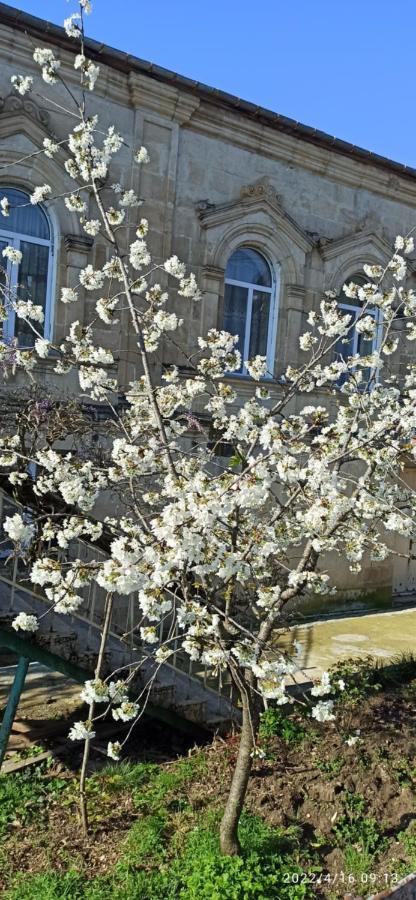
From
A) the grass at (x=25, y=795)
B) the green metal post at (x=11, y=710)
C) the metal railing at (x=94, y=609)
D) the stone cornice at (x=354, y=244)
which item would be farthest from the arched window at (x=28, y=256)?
the grass at (x=25, y=795)

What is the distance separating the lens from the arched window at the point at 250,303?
33.9 ft

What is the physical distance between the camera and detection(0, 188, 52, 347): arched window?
833 cm

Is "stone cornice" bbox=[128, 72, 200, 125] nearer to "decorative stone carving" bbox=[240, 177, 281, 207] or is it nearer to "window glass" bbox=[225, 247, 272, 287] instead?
"decorative stone carving" bbox=[240, 177, 281, 207]

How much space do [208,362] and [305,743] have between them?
11.0 ft

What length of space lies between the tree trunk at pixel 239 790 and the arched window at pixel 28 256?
18.7 feet

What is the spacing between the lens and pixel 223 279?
390 inches

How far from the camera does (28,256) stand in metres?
8.52

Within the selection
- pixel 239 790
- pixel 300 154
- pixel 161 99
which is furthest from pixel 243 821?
pixel 300 154

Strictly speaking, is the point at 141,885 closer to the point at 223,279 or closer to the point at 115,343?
the point at 115,343

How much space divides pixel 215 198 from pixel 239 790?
26.3ft

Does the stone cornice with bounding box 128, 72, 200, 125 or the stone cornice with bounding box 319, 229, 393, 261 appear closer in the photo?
the stone cornice with bounding box 128, 72, 200, 125

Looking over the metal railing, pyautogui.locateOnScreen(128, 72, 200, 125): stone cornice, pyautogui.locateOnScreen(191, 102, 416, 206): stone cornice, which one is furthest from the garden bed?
pyautogui.locateOnScreen(191, 102, 416, 206): stone cornice

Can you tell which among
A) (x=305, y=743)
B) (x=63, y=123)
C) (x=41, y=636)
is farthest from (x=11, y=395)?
(x=305, y=743)

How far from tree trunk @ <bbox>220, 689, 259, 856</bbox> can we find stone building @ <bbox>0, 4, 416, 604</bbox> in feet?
14.4
